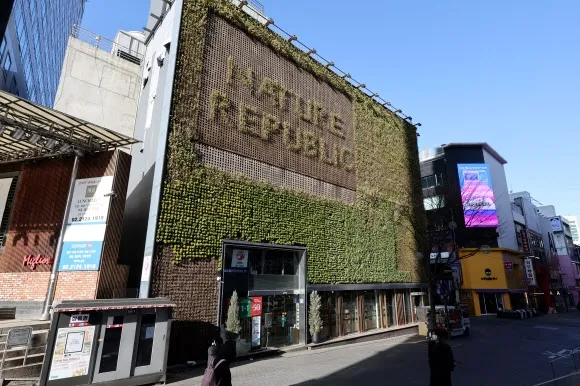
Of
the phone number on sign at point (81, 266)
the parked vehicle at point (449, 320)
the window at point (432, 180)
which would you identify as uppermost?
the window at point (432, 180)

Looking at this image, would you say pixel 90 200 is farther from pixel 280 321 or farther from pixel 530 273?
pixel 530 273

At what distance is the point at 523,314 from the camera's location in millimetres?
36406

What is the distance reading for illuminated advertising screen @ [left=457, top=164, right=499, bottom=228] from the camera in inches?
1650

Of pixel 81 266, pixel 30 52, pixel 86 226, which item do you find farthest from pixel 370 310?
pixel 30 52

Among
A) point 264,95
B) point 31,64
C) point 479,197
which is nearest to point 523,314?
point 479,197

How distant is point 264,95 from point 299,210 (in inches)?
244

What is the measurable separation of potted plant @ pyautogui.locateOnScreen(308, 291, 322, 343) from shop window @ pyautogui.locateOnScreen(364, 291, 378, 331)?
16.9 ft

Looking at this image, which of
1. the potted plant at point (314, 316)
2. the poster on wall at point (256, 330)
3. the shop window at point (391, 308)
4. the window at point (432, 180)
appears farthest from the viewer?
the window at point (432, 180)

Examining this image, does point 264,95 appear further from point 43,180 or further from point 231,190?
point 43,180

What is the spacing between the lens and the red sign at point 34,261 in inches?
A: 518

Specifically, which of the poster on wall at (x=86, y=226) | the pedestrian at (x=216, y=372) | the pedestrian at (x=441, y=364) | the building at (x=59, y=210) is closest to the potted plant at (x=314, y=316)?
the building at (x=59, y=210)

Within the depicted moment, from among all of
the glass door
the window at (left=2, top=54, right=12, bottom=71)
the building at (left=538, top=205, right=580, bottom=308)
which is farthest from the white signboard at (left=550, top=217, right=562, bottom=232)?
the window at (left=2, top=54, right=12, bottom=71)

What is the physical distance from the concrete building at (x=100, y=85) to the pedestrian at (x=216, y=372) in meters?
19.2

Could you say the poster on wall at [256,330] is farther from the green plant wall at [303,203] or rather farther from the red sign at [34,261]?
the red sign at [34,261]
